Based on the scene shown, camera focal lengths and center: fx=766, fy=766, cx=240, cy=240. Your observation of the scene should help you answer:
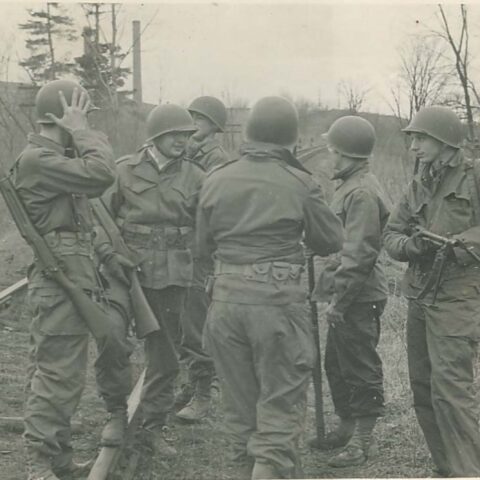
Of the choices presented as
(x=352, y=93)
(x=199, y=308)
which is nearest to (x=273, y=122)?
(x=199, y=308)

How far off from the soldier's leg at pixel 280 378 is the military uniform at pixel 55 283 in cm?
91

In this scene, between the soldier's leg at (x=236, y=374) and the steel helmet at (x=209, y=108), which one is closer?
the soldier's leg at (x=236, y=374)

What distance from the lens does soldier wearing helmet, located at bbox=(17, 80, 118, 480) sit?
159 inches

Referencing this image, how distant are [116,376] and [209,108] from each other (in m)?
2.66

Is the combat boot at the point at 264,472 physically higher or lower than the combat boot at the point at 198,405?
higher

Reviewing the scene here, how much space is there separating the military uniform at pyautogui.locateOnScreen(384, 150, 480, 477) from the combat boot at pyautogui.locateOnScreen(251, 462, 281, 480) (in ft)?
3.48

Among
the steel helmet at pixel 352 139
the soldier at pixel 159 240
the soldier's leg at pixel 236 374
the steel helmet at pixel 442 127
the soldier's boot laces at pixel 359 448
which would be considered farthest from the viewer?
the steel helmet at pixel 352 139

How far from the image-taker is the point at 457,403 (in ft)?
13.7

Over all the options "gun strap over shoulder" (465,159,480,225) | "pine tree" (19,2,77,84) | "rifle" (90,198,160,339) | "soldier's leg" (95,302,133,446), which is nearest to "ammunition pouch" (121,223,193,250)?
"rifle" (90,198,160,339)

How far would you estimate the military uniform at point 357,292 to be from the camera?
487 centimetres

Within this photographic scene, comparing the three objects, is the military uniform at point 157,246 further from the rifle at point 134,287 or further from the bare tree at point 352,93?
the bare tree at point 352,93

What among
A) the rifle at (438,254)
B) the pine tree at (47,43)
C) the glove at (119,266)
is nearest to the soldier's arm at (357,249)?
the rifle at (438,254)

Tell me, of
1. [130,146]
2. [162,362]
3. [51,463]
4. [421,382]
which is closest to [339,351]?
[421,382]

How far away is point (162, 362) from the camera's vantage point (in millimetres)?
4938
